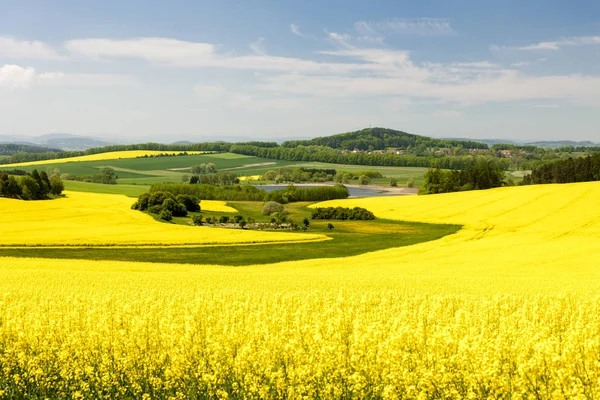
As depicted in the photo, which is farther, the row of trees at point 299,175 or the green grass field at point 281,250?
the row of trees at point 299,175

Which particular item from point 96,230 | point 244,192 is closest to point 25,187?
point 244,192

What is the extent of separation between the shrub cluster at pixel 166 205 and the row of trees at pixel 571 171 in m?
73.6

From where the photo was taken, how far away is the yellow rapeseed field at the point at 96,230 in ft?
155

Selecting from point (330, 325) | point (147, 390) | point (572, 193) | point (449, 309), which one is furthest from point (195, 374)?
point (572, 193)

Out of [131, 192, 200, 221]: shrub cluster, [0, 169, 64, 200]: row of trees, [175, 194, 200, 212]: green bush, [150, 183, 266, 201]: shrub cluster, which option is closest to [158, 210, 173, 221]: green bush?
[131, 192, 200, 221]: shrub cluster

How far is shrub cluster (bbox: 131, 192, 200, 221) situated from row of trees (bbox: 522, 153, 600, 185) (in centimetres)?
7358

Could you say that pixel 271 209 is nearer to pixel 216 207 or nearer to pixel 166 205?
pixel 216 207

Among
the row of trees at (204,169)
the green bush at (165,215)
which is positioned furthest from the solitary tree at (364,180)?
the green bush at (165,215)

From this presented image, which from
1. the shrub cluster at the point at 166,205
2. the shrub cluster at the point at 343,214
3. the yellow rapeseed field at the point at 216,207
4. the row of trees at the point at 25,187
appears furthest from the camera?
the yellow rapeseed field at the point at 216,207

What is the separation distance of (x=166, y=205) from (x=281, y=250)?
33.8m

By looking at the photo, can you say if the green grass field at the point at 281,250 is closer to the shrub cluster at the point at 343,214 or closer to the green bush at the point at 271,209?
the shrub cluster at the point at 343,214

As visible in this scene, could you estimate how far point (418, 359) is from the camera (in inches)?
398

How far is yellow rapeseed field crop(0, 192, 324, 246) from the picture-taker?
1860 inches

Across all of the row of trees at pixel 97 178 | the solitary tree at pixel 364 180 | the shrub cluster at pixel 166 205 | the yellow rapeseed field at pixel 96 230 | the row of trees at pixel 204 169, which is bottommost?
the yellow rapeseed field at pixel 96 230
